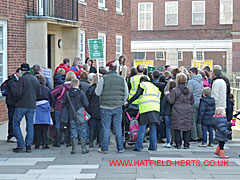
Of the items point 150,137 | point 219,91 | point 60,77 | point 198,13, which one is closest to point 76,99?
point 60,77

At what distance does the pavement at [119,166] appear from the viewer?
9125mm

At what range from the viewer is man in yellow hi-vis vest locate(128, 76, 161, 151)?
38.7 ft

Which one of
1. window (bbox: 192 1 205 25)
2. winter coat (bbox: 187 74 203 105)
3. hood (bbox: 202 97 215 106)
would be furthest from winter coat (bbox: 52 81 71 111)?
window (bbox: 192 1 205 25)

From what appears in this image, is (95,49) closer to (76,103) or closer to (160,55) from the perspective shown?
(76,103)

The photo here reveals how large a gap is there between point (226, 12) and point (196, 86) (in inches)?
1652

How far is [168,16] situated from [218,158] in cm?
4484

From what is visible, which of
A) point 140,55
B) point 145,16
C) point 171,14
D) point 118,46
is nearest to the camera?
point 118,46

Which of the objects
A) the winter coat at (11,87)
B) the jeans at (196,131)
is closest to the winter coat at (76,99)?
the winter coat at (11,87)

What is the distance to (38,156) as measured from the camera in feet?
36.4

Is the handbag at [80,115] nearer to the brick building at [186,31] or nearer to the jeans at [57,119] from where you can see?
the jeans at [57,119]

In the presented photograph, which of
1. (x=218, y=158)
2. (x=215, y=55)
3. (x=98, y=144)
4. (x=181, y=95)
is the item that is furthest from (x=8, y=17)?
(x=215, y=55)

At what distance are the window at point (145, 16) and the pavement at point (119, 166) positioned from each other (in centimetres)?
4397

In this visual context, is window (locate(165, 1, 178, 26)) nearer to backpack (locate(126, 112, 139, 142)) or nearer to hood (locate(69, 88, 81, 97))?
backpack (locate(126, 112, 139, 142))

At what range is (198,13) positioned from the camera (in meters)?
53.9
